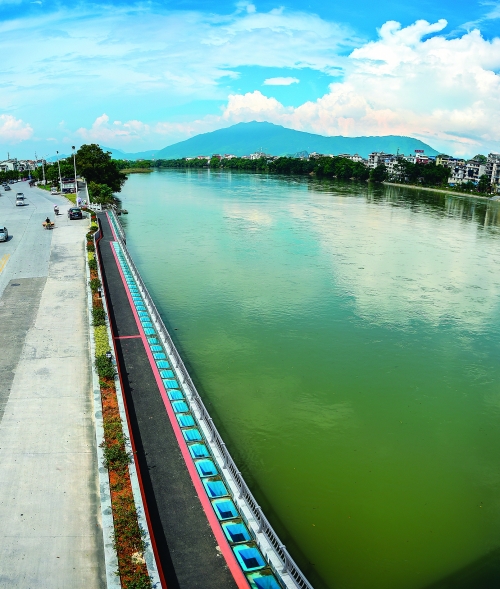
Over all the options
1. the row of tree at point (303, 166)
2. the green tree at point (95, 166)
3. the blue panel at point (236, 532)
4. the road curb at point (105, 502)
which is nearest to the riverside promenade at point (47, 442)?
the road curb at point (105, 502)

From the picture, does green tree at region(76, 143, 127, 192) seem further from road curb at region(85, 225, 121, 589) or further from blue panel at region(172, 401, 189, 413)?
blue panel at region(172, 401, 189, 413)

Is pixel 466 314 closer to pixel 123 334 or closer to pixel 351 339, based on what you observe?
pixel 351 339

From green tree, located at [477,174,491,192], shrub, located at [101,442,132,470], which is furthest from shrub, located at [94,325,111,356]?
green tree, located at [477,174,491,192]

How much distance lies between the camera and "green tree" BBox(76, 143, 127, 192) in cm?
5502

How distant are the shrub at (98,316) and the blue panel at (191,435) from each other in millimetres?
6385

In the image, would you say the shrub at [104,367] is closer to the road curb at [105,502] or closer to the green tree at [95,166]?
the road curb at [105,502]

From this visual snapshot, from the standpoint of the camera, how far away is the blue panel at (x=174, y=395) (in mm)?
12491

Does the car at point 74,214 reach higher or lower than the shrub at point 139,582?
higher

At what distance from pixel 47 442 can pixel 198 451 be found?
10.9ft

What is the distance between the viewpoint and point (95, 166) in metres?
55.3

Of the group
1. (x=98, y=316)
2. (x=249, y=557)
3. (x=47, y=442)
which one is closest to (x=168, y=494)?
(x=249, y=557)

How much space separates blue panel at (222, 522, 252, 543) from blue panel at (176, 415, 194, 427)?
3172 mm

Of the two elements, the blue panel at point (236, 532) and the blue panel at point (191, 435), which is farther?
the blue panel at point (191, 435)

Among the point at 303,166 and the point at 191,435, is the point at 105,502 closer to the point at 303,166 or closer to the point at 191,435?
the point at 191,435
